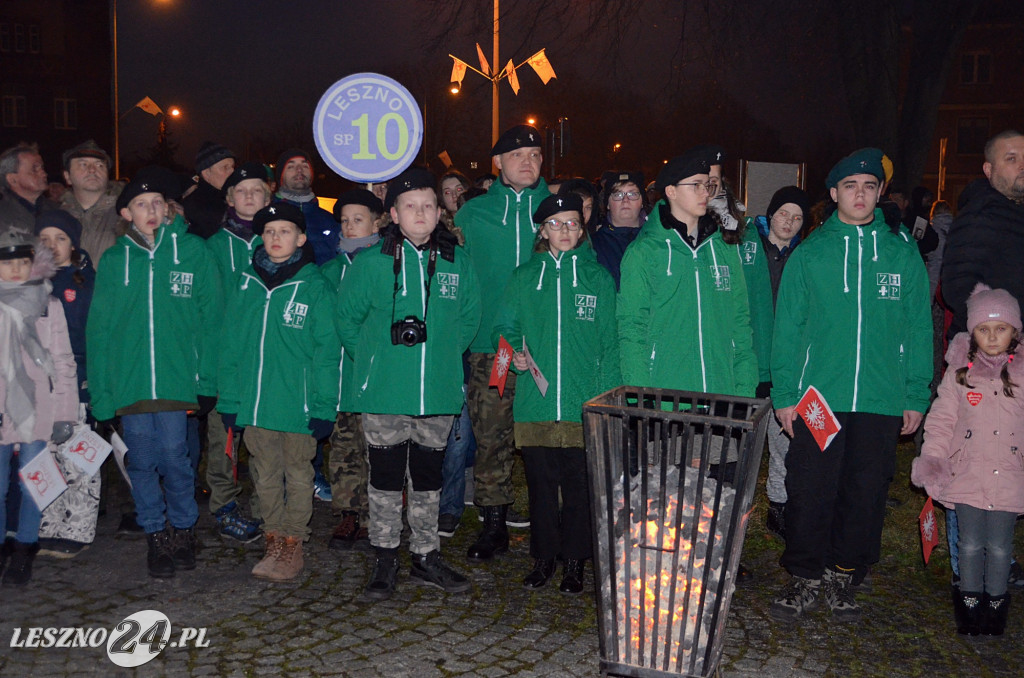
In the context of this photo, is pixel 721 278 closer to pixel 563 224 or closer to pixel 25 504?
pixel 563 224

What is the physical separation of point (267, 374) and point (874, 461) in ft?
11.0

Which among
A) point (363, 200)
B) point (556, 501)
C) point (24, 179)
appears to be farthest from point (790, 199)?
point (24, 179)

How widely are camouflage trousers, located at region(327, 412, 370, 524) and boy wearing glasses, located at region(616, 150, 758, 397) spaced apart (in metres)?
2.18

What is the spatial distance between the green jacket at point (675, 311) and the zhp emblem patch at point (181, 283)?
8.60 feet

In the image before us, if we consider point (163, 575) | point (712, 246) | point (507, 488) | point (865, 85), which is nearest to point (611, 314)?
point (712, 246)

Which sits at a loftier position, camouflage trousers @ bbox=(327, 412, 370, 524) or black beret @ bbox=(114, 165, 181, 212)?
black beret @ bbox=(114, 165, 181, 212)

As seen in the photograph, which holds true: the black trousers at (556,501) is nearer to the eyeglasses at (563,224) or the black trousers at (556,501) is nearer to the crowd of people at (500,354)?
the crowd of people at (500,354)

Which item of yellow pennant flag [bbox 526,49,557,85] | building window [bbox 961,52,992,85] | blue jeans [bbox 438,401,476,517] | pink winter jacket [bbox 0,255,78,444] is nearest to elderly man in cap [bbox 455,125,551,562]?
blue jeans [bbox 438,401,476,517]

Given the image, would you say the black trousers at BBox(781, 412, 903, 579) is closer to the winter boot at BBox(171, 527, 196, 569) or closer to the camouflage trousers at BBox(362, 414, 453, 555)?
the camouflage trousers at BBox(362, 414, 453, 555)

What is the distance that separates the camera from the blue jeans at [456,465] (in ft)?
21.6

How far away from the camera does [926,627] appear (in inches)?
200

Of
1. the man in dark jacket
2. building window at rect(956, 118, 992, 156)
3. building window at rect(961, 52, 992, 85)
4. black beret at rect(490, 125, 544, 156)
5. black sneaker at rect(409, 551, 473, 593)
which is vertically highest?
building window at rect(961, 52, 992, 85)

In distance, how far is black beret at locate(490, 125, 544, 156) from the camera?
634 cm

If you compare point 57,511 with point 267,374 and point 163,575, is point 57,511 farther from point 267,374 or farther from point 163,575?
point 267,374
